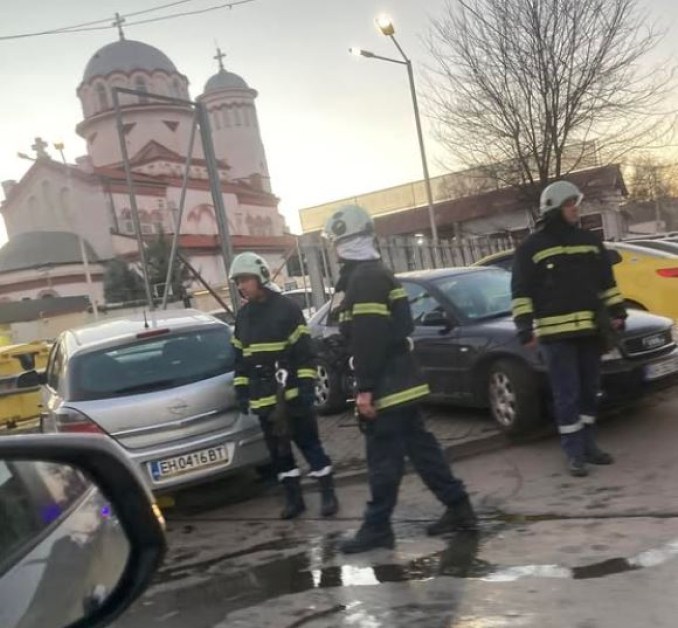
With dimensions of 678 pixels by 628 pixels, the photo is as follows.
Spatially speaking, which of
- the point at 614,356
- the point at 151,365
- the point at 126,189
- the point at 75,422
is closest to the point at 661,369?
the point at 614,356

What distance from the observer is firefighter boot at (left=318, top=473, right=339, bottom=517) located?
555 centimetres

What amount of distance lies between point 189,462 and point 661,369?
151 inches

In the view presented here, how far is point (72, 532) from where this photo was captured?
6.25 ft

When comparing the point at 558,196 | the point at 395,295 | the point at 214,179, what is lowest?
the point at 395,295

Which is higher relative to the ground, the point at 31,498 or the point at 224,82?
the point at 224,82

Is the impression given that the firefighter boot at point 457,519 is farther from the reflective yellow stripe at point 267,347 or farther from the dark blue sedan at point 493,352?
the dark blue sedan at point 493,352

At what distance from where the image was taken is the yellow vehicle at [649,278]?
998 cm

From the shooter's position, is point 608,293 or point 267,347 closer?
point 267,347

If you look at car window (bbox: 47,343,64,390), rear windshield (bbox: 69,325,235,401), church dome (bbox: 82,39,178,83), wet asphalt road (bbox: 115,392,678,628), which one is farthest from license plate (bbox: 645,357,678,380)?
church dome (bbox: 82,39,178,83)

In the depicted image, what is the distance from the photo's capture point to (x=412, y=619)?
3.65 metres

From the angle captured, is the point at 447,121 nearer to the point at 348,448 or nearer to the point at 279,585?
the point at 348,448

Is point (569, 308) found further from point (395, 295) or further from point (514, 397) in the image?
point (395, 295)

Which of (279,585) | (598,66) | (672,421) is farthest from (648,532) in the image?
(598,66)

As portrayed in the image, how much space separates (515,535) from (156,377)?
114 inches
